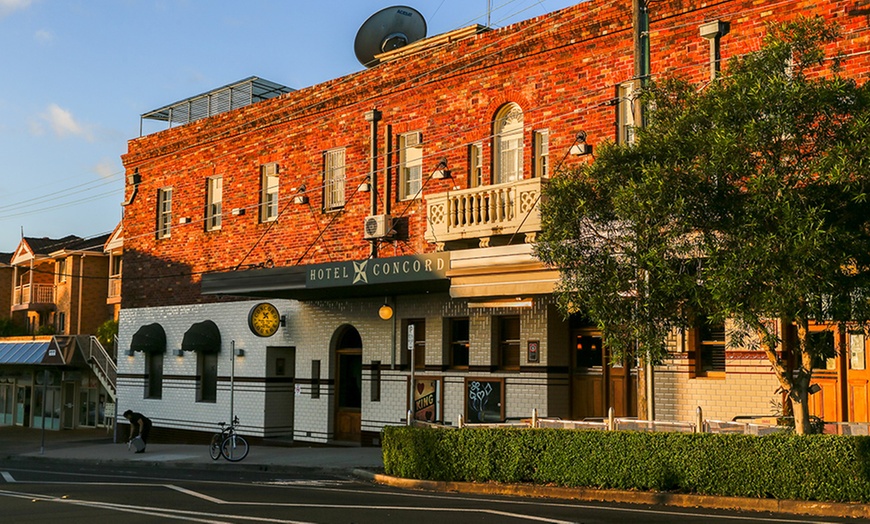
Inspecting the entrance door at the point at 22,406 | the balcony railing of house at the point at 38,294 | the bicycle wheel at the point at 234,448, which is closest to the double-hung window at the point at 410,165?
the bicycle wheel at the point at 234,448

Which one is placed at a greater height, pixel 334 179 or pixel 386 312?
pixel 334 179

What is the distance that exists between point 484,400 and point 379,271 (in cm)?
358

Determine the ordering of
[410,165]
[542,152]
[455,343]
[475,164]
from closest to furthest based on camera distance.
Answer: [542,152] → [475,164] → [455,343] → [410,165]

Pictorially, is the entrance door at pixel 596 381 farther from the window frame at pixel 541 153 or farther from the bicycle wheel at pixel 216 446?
the bicycle wheel at pixel 216 446

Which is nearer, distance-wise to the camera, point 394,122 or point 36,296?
point 394,122

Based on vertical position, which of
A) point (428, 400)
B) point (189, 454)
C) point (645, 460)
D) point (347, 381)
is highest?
point (347, 381)

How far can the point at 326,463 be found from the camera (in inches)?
827

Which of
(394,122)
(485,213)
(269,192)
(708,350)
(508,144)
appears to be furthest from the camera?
(269,192)

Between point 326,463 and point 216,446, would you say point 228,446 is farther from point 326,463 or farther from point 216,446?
point 326,463

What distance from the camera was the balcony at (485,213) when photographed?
19.0 metres

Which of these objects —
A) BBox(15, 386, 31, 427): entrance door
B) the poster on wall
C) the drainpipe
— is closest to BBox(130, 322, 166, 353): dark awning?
the drainpipe

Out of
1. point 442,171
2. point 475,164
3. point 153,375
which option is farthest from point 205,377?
point 475,164

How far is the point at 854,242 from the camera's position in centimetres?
1171

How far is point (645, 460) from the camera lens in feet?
47.1
